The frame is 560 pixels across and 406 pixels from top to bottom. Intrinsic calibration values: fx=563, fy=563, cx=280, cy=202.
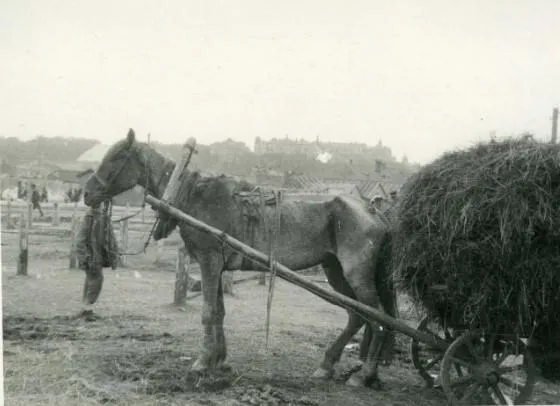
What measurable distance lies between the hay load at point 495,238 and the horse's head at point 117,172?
278 centimetres

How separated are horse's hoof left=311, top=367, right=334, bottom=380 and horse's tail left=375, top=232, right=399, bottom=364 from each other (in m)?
0.59

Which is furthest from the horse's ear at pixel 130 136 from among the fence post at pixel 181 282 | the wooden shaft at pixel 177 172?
the fence post at pixel 181 282

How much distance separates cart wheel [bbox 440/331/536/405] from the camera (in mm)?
4863

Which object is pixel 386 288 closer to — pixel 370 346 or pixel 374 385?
pixel 370 346

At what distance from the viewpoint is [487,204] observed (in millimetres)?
4555

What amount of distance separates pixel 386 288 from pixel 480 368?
1377 mm

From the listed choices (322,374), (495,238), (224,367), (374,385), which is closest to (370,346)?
(374,385)

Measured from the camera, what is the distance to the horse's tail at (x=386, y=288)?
5919 mm

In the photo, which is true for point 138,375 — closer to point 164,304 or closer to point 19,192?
point 164,304

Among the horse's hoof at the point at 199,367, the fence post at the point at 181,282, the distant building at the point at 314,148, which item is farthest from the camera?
the distant building at the point at 314,148

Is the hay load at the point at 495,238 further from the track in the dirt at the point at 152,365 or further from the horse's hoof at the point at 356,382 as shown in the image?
the track in the dirt at the point at 152,365

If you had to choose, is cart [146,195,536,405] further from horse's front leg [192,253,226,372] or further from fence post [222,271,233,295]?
fence post [222,271,233,295]

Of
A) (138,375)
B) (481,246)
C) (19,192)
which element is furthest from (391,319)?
(19,192)

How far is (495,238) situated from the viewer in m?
4.53
